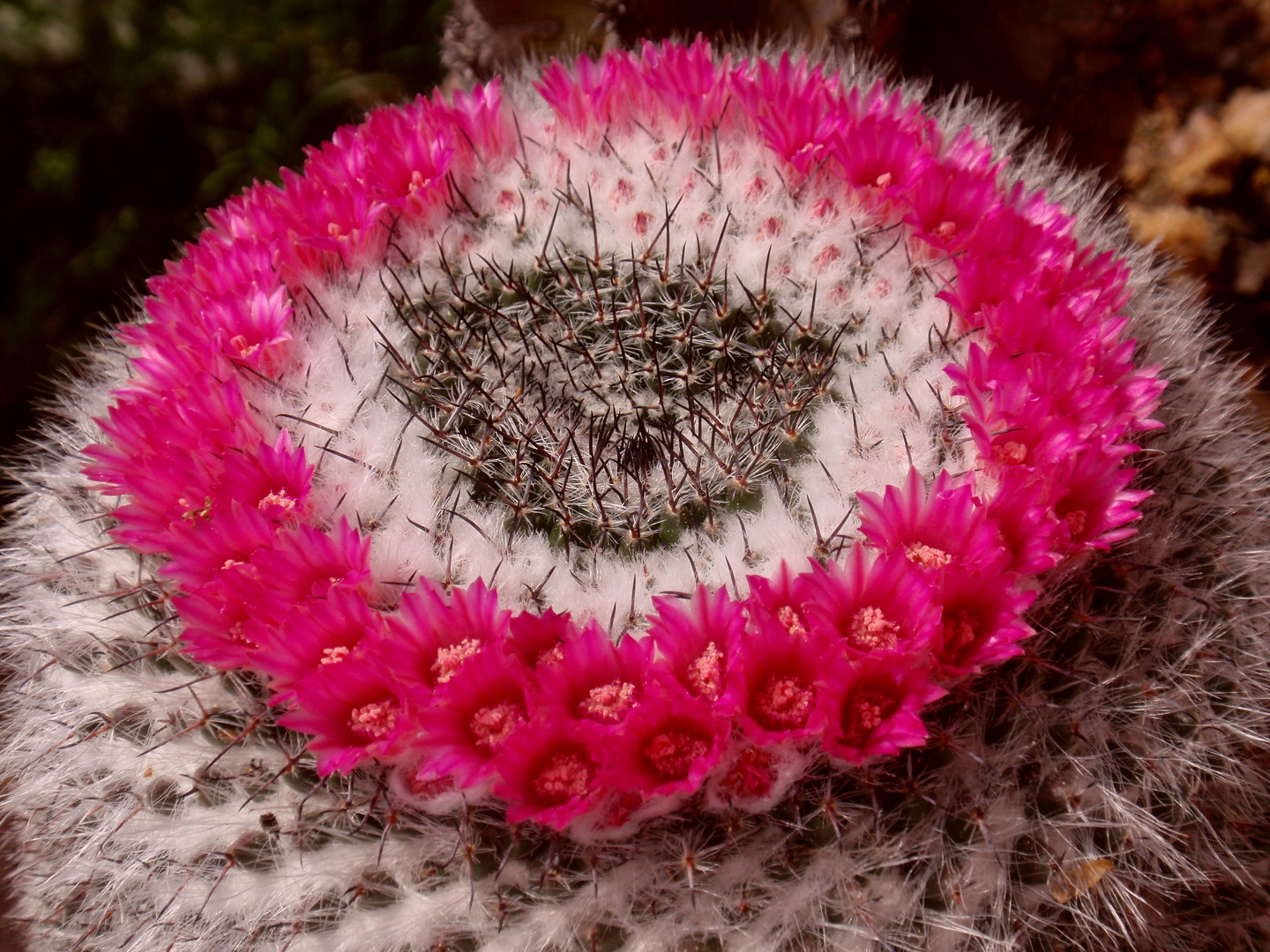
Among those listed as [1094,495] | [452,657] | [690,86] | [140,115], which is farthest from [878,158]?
[140,115]

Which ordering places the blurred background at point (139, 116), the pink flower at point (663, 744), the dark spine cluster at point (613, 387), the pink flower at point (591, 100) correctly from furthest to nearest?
1. the blurred background at point (139, 116)
2. the pink flower at point (591, 100)
3. the dark spine cluster at point (613, 387)
4. the pink flower at point (663, 744)

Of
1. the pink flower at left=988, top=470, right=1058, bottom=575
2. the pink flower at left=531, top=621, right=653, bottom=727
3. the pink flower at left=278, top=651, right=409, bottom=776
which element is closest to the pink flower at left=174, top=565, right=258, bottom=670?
the pink flower at left=278, top=651, right=409, bottom=776

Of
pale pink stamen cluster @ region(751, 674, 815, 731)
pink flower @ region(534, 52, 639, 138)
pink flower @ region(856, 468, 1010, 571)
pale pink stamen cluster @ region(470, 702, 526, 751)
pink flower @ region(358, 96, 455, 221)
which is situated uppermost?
pink flower @ region(534, 52, 639, 138)

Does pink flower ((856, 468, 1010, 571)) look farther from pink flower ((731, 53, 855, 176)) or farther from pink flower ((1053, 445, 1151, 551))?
pink flower ((731, 53, 855, 176))

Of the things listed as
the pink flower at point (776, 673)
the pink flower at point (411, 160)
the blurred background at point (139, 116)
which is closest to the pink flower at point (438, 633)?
the pink flower at point (776, 673)

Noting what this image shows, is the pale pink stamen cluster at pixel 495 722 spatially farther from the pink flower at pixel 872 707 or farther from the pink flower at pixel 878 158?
the pink flower at pixel 878 158

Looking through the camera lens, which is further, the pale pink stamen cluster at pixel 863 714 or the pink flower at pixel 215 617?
the pink flower at pixel 215 617
